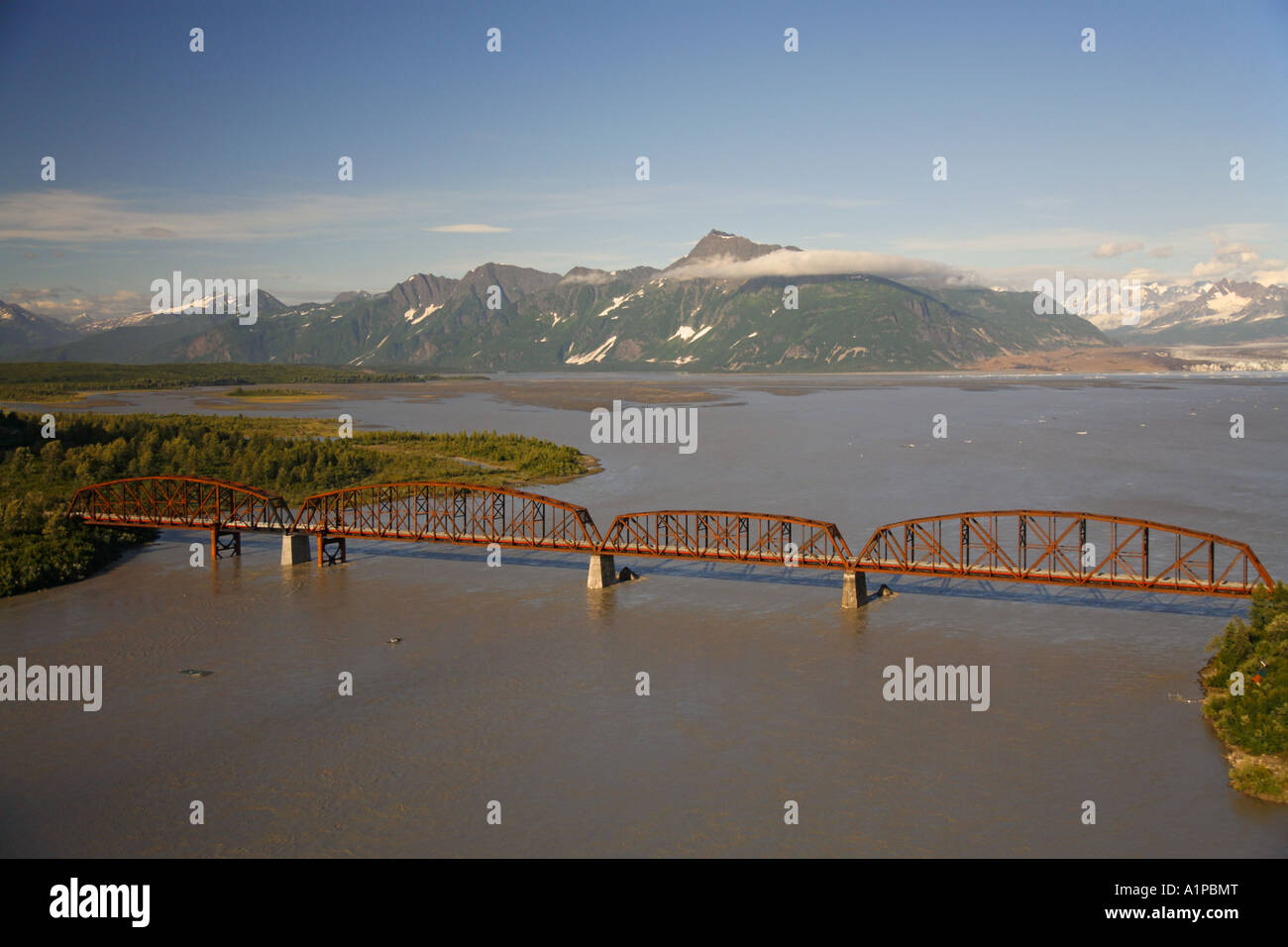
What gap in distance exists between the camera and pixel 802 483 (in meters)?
109

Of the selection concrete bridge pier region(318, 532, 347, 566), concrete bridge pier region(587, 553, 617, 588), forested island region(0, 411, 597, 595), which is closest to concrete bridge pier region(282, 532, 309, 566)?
concrete bridge pier region(318, 532, 347, 566)

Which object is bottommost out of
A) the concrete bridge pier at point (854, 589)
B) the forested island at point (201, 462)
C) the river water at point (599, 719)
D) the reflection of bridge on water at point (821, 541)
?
the river water at point (599, 719)

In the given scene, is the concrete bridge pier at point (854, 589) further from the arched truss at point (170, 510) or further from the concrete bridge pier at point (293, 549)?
the arched truss at point (170, 510)

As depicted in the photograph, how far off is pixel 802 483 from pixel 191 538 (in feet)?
198

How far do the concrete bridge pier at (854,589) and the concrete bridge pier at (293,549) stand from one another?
41623mm

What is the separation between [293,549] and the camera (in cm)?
7812

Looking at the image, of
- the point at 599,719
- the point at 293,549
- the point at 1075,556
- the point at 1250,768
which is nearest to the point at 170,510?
the point at 293,549

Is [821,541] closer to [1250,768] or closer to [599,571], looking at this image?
[599,571]

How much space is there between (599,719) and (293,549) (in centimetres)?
4076

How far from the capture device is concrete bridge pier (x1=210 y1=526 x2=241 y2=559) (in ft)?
266

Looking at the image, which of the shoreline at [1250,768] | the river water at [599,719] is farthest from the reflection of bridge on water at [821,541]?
the shoreline at [1250,768]

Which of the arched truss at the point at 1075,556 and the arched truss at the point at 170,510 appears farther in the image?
the arched truss at the point at 170,510

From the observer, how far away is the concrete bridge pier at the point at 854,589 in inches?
2459

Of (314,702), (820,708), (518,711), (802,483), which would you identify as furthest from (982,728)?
(802,483)
